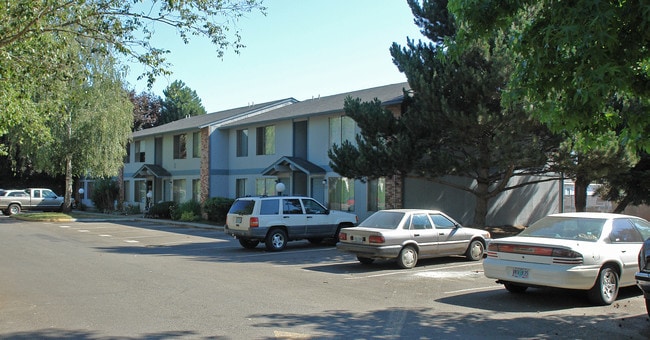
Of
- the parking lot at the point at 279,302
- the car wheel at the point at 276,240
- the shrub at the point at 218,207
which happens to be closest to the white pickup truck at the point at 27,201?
the shrub at the point at 218,207

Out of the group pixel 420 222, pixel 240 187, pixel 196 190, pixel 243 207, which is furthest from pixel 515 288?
pixel 196 190

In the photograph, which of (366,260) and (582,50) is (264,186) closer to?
(366,260)

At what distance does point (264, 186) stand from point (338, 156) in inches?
440

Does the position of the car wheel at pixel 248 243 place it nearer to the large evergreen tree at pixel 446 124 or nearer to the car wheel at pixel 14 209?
the large evergreen tree at pixel 446 124

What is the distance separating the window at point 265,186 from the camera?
3014cm

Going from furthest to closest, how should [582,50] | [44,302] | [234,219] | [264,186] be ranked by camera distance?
[264,186]
[234,219]
[44,302]
[582,50]

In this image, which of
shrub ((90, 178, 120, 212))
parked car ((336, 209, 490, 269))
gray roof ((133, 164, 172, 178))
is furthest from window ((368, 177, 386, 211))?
shrub ((90, 178, 120, 212))

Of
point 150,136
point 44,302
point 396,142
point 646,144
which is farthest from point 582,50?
point 150,136

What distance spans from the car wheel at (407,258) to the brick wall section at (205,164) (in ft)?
67.5

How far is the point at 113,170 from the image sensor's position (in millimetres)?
35188

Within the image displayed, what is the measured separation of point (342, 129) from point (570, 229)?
54.5ft

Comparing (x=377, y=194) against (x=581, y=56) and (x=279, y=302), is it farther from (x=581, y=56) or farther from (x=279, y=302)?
(x=581, y=56)

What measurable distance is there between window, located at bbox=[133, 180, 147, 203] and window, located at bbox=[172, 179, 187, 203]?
4218mm

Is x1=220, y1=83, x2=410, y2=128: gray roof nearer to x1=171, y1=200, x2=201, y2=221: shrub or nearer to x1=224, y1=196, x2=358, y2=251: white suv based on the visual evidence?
x1=171, y1=200, x2=201, y2=221: shrub
